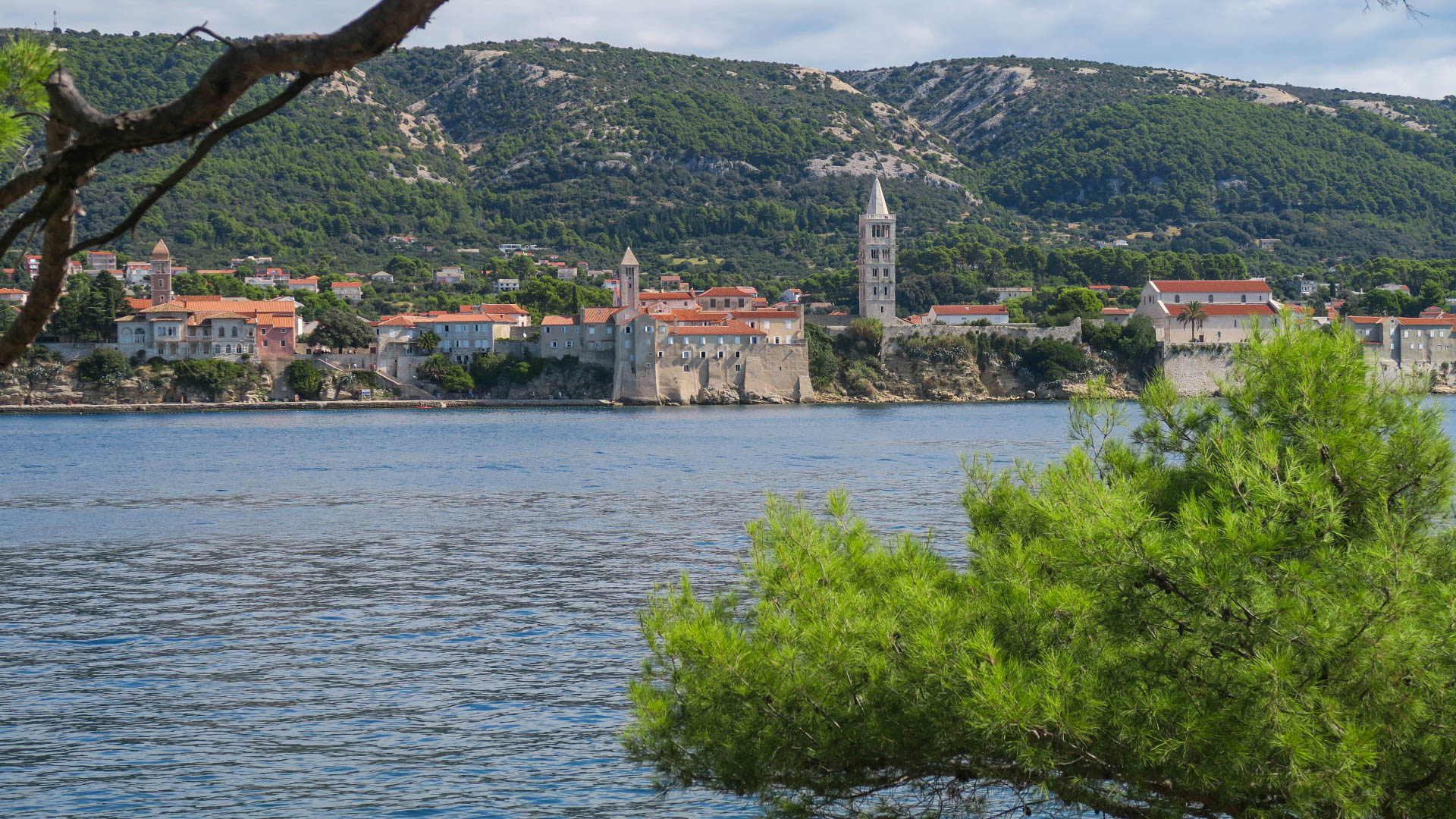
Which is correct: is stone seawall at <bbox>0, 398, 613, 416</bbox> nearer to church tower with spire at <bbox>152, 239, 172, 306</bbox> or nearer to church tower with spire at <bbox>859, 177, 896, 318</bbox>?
church tower with spire at <bbox>152, 239, 172, 306</bbox>

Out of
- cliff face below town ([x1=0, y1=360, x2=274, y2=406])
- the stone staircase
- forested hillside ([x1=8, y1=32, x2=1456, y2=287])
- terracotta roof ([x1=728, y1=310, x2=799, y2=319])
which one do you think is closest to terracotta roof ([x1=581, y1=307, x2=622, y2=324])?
terracotta roof ([x1=728, y1=310, x2=799, y2=319])

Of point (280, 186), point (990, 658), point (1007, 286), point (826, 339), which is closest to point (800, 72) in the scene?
point (280, 186)

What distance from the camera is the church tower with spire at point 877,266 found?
251 feet

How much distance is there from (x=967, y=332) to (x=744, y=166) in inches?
2617

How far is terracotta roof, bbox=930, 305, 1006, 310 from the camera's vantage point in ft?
252

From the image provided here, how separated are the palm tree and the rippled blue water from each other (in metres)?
34.8

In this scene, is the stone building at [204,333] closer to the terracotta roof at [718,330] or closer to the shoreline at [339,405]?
the shoreline at [339,405]

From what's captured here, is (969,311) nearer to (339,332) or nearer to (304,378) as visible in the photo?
(339,332)

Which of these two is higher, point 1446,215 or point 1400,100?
point 1400,100

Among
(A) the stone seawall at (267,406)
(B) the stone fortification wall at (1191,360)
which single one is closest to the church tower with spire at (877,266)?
(B) the stone fortification wall at (1191,360)

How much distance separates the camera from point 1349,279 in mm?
93188

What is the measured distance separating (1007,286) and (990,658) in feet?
291

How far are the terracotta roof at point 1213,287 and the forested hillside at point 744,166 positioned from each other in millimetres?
25091

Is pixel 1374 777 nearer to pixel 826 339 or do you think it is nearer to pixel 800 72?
pixel 826 339
